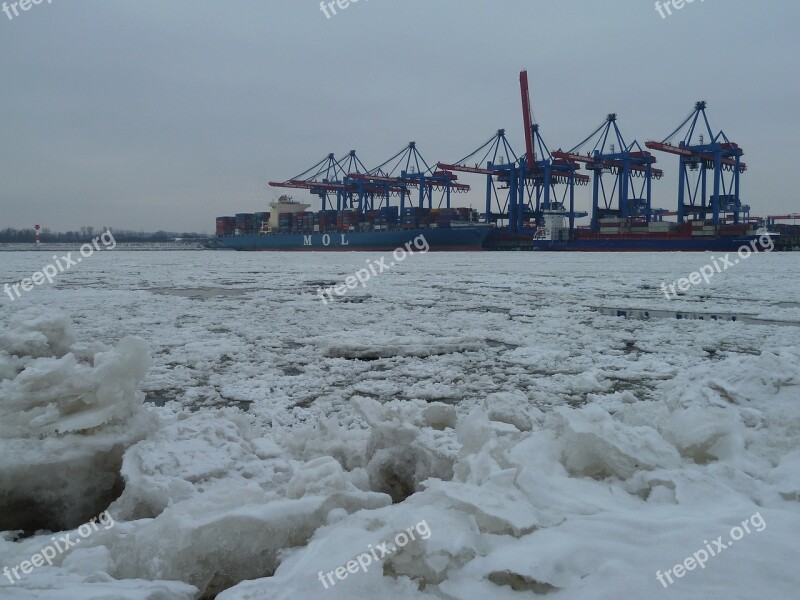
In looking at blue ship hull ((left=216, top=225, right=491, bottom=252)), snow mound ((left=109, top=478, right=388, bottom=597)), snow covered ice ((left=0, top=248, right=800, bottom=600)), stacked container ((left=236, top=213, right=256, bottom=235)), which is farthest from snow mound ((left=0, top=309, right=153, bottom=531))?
stacked container ((left=236, top=213, right=256, bottom=235))

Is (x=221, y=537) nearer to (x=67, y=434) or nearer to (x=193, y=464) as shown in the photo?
(x=193, y=464)

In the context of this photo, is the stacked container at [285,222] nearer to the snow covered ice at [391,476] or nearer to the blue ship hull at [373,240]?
the blue ship hull at [373,240]

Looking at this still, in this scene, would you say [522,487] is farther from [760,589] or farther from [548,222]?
[548,222]

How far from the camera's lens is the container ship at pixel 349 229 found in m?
51.0

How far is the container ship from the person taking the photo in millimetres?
51031

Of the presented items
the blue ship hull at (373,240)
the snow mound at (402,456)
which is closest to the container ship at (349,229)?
the blue ship hull at (373,240)

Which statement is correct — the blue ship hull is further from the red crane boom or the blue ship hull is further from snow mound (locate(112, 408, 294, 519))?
A: snow mound (locate(112, 408, 294, 519))

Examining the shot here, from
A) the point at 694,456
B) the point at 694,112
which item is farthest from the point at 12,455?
the point at 694,112

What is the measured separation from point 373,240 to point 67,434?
51638 millimetres

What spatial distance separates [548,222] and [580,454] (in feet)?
155

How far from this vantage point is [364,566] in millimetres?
1531

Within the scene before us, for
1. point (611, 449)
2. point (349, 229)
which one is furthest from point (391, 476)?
point (349, 229)

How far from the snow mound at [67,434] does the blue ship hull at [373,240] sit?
47769 mm

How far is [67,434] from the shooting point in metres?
2.48
